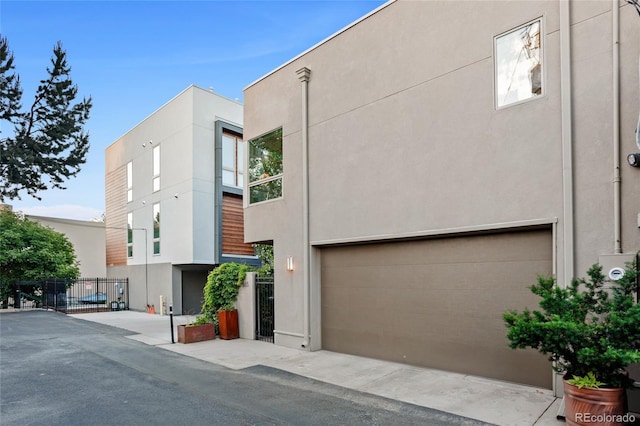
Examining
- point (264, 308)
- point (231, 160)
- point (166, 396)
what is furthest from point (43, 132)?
point (166, 396)

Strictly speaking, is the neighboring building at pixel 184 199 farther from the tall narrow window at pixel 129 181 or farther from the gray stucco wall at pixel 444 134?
the gray stucco wall at pixel 444 134

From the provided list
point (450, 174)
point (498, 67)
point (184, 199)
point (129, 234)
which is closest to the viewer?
point (498, 67)

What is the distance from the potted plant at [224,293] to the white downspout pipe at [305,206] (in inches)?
104

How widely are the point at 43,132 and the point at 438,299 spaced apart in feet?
64.4

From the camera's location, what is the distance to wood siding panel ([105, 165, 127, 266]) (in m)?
21.9

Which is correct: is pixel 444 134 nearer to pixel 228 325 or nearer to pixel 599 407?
pixel 599 407

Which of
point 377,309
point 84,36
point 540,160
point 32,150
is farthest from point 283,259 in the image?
point 32,150

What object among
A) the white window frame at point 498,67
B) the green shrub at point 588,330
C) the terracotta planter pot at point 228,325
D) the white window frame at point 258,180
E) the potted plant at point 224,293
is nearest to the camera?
the green shrub at point 588,330

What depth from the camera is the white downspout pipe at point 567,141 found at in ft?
17.5

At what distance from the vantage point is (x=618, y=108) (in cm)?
507

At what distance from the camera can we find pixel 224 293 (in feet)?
36.1

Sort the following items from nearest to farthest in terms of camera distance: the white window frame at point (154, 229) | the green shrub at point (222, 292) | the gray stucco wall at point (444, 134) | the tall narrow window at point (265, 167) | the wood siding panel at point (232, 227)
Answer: the gray stucco wall at point (444, 134) → the tall narrow window at point (265, 167) → the green shrub at point (222, 292) → the wood siding panel at point (232, 227) → the white window frame at point (154, 229)

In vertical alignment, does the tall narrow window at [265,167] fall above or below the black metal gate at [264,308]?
above

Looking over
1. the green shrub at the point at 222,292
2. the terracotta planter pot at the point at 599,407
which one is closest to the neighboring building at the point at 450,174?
the terracotta planter pot at the point at 599,407
